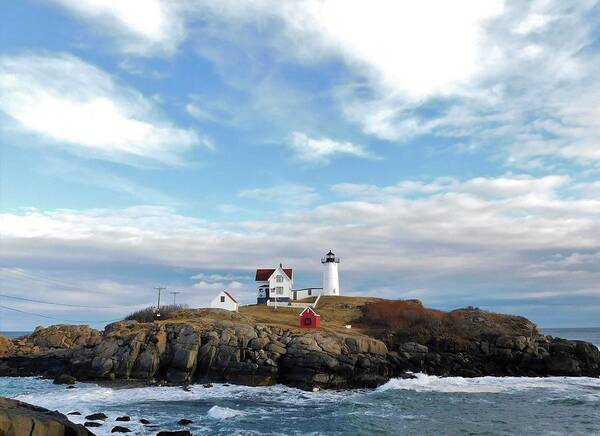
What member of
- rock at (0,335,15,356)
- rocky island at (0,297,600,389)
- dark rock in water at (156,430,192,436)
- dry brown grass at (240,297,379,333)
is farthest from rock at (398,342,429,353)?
rock at (0,335,15,356)

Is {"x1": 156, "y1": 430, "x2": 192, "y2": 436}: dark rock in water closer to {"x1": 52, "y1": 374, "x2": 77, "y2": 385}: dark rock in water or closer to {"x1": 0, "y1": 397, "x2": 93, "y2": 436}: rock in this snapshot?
{"x1": 0, "y1": 397, "x2": 93, "y2": 436}: rock

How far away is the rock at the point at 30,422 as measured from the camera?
1590cm

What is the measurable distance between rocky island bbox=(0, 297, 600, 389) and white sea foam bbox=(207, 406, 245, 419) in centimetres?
963

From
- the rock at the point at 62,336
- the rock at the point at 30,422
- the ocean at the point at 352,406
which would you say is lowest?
the ocean at the point at 352,406

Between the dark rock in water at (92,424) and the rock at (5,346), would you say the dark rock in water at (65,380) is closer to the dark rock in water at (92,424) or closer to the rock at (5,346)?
the dark rock in water at (92,424)

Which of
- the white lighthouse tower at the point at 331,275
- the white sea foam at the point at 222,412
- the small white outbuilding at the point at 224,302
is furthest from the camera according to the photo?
the white lighthouse tower at the point at 331,275

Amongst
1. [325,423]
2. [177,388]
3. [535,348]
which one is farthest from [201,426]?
[535,348]

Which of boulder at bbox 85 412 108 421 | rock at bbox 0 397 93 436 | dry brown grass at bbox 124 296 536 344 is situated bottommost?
boulder at bbox 85 412 108 421

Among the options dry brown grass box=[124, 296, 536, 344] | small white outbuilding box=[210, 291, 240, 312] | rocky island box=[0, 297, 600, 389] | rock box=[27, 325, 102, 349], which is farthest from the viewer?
small white outbuilding box=[210, 291, 240, 312]

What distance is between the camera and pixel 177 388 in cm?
3731

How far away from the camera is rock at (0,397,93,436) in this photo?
1590 cm

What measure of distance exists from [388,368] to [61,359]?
32091 mm

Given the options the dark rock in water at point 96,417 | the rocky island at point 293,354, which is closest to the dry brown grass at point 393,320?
the rocky island at point 293,354

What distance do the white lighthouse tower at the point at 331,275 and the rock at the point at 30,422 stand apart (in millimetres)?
63375
